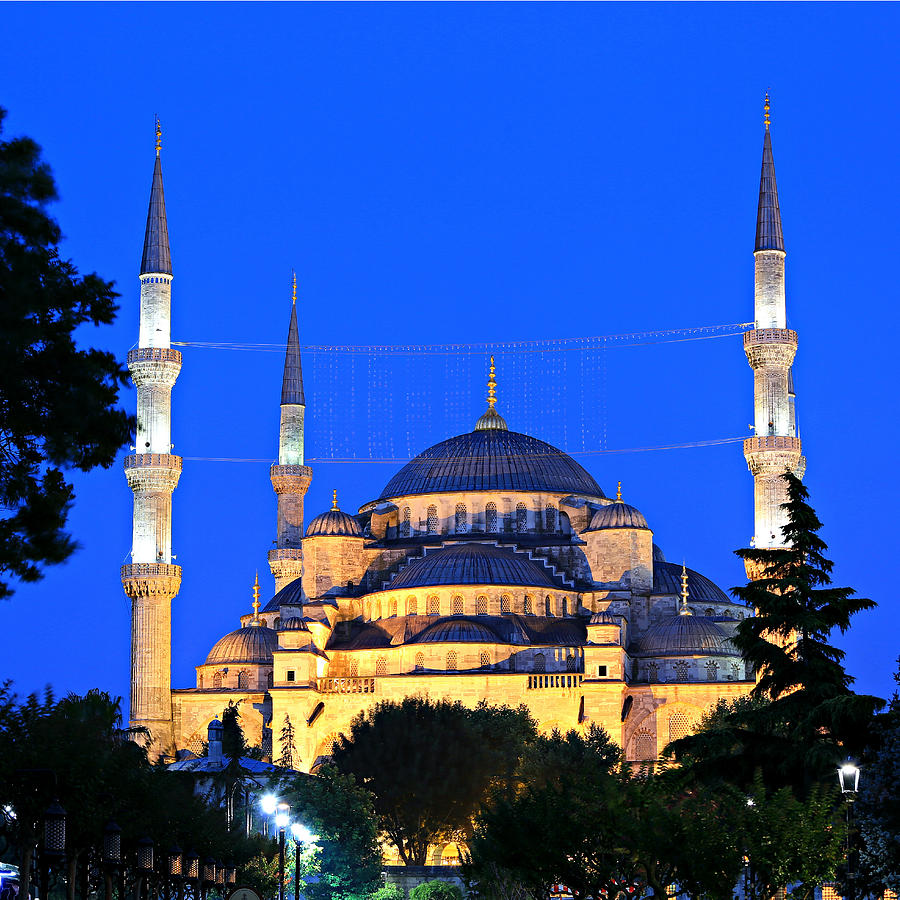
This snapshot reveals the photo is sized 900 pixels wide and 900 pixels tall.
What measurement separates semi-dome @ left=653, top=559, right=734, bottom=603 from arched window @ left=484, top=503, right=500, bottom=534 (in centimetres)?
576

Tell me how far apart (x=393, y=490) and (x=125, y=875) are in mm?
45113

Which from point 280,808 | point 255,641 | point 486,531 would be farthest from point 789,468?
point 280,808

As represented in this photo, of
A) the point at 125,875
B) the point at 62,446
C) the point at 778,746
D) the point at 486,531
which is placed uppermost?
the point at 486,531

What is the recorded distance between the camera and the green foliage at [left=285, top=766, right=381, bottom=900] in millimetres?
43156

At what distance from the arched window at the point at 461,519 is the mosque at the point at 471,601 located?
0.17 feet

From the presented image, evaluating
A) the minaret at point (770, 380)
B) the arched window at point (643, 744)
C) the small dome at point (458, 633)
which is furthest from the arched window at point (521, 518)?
the arched window at point (643, 744)

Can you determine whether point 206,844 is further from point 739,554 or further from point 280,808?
point 739,554

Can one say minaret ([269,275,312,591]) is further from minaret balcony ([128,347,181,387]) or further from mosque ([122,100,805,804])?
minaret balcony ([128,347,181,387])

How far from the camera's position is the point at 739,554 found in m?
31.2

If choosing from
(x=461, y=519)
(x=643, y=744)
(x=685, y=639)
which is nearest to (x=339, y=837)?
(x=643, y=744)

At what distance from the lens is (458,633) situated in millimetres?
61438

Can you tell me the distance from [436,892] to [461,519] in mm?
29114

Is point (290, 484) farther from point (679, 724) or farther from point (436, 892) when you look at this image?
point (436, 892)

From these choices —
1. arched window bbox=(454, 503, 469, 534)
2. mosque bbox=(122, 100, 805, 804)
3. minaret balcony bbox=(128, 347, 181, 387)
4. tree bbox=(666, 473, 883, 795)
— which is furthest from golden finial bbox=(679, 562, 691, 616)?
tree bbox=(666, 473, 883, 795)
